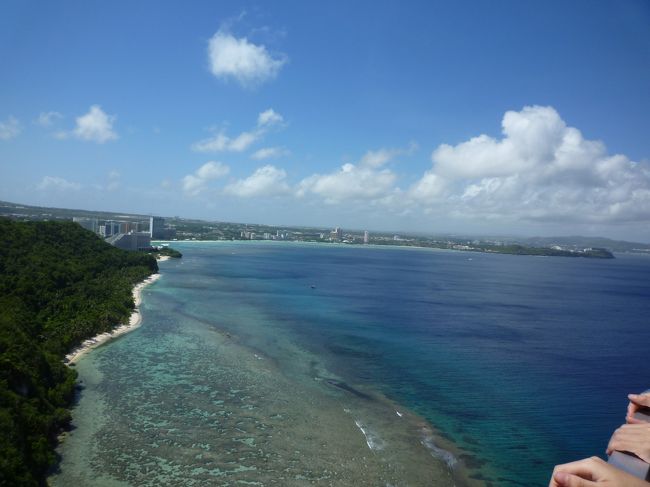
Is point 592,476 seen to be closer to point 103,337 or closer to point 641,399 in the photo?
point 641,399

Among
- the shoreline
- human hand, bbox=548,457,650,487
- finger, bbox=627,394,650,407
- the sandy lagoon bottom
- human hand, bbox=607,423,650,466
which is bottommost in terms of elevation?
the sandy lagoon bottom

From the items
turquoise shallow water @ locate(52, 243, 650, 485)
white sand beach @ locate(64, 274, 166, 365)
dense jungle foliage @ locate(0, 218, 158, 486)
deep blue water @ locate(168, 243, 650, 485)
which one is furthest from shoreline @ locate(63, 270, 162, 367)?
deep blue water @ locate(168, 243, 650, 485)

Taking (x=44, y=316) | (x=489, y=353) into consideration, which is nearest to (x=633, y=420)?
(x=489, y=353)

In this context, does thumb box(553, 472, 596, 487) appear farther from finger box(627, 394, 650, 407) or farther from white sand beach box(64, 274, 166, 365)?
white sand beach box(64, 274, 166, 365)

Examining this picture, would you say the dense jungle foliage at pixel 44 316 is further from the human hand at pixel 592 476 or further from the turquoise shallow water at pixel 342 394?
the human hand at pixel 592 476

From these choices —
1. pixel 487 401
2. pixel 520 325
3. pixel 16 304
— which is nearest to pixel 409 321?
pixel 520 325

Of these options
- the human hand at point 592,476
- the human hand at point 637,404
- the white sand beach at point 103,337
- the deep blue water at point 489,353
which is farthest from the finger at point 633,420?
the white sand beach at point 103,337

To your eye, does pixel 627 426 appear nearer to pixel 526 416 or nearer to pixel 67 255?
pixel 526 416
